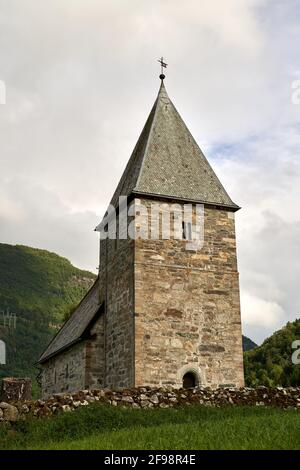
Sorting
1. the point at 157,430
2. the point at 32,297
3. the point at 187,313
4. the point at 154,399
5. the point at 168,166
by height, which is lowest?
the point at 157,430

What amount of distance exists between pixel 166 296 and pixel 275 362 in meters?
19.9

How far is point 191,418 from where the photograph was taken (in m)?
12.6

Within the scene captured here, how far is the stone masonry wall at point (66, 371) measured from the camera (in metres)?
20.7

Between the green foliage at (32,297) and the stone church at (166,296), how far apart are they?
2652 centimetres

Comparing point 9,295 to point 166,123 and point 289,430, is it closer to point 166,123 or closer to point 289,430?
point 166,123

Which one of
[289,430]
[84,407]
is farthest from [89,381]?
[289,430]

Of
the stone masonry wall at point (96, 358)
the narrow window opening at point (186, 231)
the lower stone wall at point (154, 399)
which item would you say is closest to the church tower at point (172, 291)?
the narrow window opening at point (186, 231)

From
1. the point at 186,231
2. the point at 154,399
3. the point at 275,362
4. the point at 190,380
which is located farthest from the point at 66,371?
the point at 275,362

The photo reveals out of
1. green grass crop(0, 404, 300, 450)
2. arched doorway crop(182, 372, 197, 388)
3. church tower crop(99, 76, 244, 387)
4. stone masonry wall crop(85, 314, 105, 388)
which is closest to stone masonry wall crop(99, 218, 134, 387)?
church tower crop(99, 76, 244, 387)

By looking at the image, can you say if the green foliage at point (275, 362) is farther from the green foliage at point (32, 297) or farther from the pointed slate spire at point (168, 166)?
the green foliage at point (32, 297)

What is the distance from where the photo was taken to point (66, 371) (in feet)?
75.8

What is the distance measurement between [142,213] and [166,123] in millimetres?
4927

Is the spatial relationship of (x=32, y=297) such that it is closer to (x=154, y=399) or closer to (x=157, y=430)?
(x=154, y=399)

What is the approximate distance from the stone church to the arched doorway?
31 millimetres
